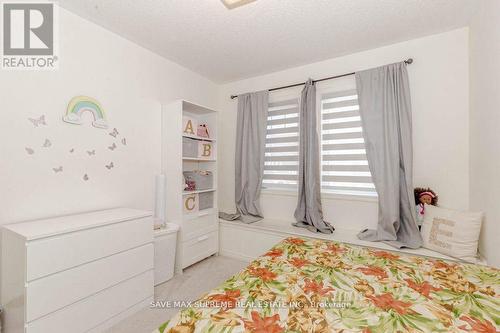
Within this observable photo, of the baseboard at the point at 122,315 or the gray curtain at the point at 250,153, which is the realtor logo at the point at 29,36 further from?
the gray curtain at the point at 250,153

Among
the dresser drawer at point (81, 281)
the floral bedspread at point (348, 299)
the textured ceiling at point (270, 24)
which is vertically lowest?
the dresser drawer at point (81, 281)

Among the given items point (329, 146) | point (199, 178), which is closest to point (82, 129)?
point (199, 178)

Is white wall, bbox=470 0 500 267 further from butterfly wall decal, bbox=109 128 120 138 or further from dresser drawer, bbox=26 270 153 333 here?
butterfly wall decal, bbox=109 128 120 138

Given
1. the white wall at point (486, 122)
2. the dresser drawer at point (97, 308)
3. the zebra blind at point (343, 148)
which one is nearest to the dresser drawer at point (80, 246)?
the dresser drawer at point (97, 308)

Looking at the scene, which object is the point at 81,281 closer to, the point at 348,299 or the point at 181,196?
the point at 181,196

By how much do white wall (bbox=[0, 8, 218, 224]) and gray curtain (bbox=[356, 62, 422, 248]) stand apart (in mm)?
2475

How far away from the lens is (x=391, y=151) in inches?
93.7

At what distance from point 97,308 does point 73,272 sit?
363 mm

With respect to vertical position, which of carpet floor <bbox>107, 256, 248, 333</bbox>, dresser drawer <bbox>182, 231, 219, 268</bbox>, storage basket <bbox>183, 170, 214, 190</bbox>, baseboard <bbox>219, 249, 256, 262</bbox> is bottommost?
carpet floor <bbox>107, 256, 248, 333</bbox>

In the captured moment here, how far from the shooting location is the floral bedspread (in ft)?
2.99

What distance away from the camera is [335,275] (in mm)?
1346

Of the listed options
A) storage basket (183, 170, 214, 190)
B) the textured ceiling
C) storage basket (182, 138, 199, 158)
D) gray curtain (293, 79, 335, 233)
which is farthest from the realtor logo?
gray curtain (293, 79, 335, 233)

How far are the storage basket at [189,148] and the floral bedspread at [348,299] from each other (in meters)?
1.73

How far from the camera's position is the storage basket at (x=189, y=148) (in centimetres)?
277
